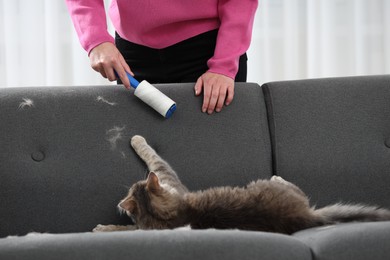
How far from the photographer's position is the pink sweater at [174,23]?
1.73 metres

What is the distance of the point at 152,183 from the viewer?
57.7 inches

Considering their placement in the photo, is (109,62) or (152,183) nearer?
(152,183)

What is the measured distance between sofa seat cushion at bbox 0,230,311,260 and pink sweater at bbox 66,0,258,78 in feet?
2.25

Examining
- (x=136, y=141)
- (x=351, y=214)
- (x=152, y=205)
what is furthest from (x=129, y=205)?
(x=351, y=214)

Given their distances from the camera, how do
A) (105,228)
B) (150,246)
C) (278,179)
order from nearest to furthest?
1. (150,246)
2. (105,228)
3. (278,179)

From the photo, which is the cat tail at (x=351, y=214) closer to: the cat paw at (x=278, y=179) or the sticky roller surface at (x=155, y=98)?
the cat paw at (x=278, y=179)

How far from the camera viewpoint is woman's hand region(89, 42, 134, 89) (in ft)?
5.43

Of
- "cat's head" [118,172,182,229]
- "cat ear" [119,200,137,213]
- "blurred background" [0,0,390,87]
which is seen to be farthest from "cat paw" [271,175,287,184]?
"blurred background" [0,0,390,87]

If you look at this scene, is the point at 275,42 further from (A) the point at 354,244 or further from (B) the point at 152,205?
(A) the point at 354,244

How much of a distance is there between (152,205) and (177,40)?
21.6 inches

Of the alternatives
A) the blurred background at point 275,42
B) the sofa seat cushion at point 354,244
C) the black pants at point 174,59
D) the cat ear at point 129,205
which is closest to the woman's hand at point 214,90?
the black pants at point 174,59

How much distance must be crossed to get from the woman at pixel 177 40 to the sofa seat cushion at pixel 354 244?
1.98 ft

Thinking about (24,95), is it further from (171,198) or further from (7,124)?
(171,198)

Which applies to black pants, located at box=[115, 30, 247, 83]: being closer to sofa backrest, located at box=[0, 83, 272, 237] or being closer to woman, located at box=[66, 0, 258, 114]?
woman, located at box=[66, 0, 258, 114]
